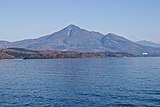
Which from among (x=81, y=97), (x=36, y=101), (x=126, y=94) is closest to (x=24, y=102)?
(x=36, y=101)

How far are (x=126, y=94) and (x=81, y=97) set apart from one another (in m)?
7.91

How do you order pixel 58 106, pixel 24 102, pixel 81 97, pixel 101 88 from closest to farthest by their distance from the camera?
pixel 58 106, pixel 24 102, pixel 81 97, pixel 101 88

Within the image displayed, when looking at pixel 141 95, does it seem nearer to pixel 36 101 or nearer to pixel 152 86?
pixel 152 86

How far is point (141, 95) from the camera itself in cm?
5203

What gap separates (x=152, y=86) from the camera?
202 ft

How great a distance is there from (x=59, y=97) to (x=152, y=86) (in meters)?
20.4

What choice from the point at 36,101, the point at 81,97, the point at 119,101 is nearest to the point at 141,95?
the point at 119,101

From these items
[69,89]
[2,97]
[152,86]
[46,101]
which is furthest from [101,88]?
[2,97]

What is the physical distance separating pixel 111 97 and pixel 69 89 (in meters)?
12.9

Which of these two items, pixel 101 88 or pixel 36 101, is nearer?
pixel 36 101

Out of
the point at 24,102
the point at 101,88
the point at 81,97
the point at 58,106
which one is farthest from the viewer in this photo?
the point at 101,88

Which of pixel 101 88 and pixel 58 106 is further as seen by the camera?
pixel 101 88

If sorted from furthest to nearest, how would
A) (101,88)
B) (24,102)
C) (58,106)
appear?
(101,88), (24,102), (58,106)

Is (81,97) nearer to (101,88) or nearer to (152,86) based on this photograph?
(101,88)
